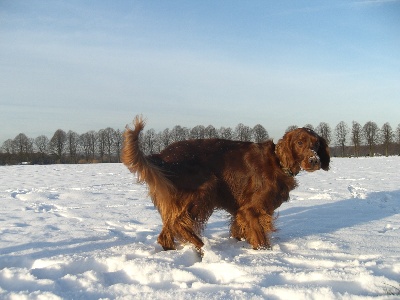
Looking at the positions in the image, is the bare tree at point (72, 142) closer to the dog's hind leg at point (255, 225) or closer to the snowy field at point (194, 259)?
the snowy field at point (194, 259)

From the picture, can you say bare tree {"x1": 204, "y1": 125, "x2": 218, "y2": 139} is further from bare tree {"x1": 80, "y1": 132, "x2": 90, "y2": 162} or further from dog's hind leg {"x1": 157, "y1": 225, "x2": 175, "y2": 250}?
bare tree {"x1": 80, "y1": 132, "x2": 90, "y2": 162}

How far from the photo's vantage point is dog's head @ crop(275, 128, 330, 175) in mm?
4449

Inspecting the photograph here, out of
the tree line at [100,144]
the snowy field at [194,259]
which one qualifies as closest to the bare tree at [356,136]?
the tree line at [100,144]

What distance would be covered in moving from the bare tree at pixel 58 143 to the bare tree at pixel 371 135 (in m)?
42.8

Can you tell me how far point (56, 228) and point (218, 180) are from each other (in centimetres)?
229

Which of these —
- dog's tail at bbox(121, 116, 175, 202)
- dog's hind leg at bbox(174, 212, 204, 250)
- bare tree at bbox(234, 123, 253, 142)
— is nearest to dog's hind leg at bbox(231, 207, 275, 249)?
dog's hind leg at bbox(174, 212, 204, 250)

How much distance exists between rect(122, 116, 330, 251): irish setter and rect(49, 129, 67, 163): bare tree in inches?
2137

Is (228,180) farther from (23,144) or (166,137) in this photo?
(23,144)

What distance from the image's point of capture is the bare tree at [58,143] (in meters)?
56.1

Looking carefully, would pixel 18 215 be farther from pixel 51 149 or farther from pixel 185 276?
pixel 51 149

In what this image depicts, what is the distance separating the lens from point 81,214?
641 centimetres

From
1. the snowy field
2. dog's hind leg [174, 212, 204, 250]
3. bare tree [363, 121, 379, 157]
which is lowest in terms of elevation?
the snowy field

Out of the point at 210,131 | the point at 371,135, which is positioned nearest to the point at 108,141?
the point at 210,131

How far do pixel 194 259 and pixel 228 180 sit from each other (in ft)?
3.64
